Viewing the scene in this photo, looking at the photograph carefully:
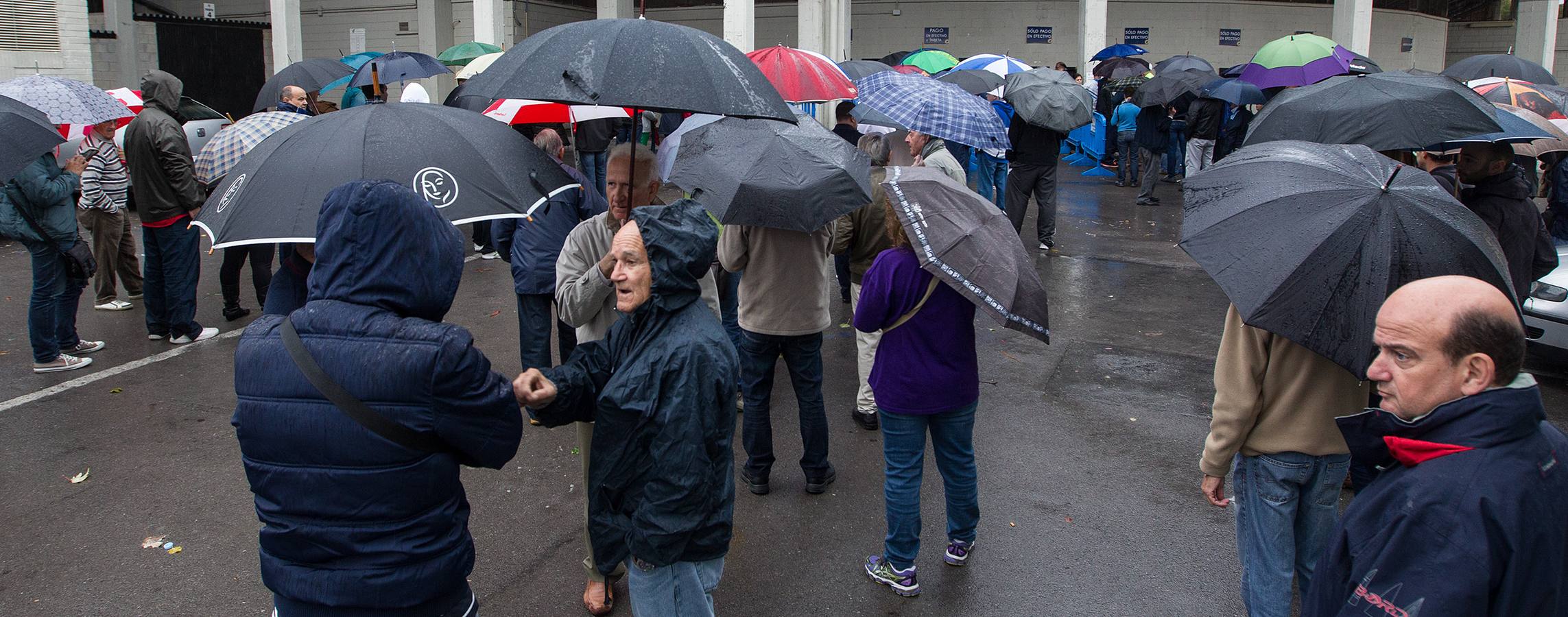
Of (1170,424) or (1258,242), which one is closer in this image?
(1258,242)

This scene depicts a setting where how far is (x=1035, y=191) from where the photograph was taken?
11.6 metres

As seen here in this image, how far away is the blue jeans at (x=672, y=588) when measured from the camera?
3.03m

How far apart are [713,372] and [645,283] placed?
381 millimetres

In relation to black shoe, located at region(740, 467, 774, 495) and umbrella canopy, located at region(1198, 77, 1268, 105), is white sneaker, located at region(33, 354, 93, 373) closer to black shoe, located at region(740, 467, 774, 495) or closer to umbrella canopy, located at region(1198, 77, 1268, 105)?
black shoe, located at region(740, 467, 774, 495)

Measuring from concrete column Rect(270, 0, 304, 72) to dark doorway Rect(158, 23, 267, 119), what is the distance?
2094 mm

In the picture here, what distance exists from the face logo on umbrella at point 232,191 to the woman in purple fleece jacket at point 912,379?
2.17 meters

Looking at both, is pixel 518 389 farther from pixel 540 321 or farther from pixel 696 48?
pixel 540 321

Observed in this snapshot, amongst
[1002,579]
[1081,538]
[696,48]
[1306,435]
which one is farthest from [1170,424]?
[696,48]

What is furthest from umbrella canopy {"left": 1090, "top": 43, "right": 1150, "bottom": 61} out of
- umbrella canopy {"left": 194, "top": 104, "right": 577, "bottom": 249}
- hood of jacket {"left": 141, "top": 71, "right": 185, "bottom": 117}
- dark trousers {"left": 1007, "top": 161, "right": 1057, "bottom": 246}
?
umbrella canopy {"left": 194, "top": 104, "right": 577, "bottom": 249}

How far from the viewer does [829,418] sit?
21.1 ft

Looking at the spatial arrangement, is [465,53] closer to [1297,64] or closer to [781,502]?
[1297,64]

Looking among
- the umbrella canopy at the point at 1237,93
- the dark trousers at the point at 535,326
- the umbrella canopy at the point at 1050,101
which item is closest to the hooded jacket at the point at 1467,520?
the dark trousers at the point at 535,326

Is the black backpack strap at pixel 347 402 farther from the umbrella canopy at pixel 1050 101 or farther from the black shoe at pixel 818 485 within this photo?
the umbrella canopy at pixel 1050 101

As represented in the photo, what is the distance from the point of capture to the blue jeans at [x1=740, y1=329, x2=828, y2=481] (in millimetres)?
5137
